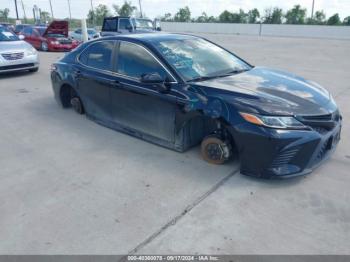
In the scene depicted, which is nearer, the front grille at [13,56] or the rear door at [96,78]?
the rear door at [96,78]

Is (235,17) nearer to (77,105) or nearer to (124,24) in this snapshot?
(124,24)

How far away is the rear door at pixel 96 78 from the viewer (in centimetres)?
440

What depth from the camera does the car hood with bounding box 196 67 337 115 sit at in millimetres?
3047

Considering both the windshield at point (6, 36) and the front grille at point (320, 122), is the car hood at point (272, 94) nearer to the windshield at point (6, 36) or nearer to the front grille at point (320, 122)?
the front grille at point (320, 122)

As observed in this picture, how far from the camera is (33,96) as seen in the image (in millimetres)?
7004

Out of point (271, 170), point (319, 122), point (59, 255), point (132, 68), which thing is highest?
point (132, 68)

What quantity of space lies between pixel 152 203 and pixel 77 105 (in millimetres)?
3204

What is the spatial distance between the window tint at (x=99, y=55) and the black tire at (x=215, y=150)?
6.23 feet

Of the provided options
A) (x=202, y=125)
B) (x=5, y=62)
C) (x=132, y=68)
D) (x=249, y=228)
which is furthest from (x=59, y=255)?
(x=5, y=62)

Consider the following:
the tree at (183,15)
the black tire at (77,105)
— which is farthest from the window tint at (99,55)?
the tree at (183,15)

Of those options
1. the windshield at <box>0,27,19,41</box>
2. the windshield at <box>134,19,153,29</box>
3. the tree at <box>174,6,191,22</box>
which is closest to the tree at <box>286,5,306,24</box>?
the tree at <box>174,6,191,22</box>

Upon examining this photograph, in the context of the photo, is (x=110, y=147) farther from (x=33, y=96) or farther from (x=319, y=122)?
(x=33, y=96)

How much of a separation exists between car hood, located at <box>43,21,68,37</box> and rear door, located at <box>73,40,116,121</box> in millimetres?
12667

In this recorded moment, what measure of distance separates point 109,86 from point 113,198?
191 centimetres
